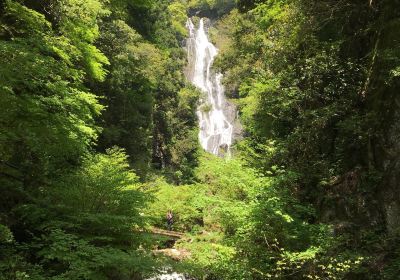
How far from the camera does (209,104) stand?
43.8 metres

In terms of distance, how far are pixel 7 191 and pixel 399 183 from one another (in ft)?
24.6

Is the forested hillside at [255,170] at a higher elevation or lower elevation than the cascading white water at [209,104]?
lower

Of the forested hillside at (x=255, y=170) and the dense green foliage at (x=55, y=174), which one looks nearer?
the dense green foliage at (x=55, y=174)

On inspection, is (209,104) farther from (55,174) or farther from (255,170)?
(55,174)

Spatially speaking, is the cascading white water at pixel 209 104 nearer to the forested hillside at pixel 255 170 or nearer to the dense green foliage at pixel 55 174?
the forested hillside at pixel 255 170

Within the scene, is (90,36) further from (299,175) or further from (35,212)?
(299,175)

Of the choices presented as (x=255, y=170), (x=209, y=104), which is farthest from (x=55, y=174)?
(x=209, y=104)

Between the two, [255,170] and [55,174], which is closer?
[55,174]

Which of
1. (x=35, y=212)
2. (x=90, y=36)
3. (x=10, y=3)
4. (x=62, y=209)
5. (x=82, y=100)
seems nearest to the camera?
(x=35, y=212)

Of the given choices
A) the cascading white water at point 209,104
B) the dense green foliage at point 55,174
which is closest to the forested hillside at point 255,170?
the dense green foliage at point 55,174

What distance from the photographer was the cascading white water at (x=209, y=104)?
40969 mm

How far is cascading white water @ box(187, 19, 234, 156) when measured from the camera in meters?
41.0

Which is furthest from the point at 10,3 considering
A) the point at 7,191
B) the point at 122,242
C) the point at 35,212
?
the point at 122,242

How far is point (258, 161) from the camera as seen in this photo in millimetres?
11883
